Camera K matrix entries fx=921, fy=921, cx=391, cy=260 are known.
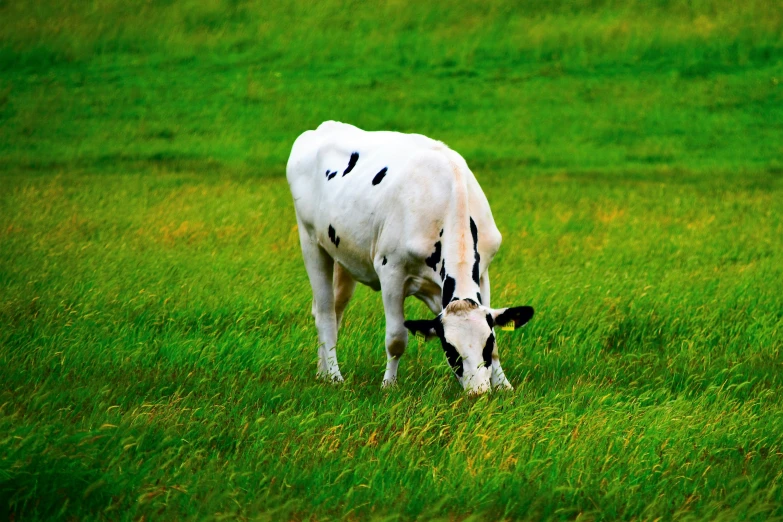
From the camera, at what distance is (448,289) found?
6.18 metres

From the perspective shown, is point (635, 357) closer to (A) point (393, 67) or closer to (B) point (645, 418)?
(B) point (645, 418)

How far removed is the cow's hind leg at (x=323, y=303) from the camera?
287 inches

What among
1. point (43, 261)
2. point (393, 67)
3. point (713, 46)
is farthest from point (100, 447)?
point (713, 46)

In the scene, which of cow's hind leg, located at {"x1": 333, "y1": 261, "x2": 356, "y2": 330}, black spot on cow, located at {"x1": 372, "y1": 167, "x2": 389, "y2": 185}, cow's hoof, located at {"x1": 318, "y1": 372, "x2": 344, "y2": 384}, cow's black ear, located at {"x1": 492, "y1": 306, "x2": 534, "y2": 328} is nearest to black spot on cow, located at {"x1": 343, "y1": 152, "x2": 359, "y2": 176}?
black spot on cow, located at {"x1": 372, "y1": 167, "x2": 389, "y2": 185}

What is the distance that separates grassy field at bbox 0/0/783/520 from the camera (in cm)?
475

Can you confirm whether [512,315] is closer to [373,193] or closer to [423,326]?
[423,326]

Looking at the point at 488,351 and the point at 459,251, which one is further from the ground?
the point at 459,251

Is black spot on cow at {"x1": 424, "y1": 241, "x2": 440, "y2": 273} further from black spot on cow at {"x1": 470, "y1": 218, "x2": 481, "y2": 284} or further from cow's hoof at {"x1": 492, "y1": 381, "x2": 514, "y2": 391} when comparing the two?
cow's hoof at {"x1": 492, "y1": 381, "x2": 514, "y2": 391}

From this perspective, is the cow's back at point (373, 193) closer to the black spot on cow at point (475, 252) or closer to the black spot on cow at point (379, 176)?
the black spot on cow at point (379, 176)

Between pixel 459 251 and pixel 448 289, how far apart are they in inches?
11.4

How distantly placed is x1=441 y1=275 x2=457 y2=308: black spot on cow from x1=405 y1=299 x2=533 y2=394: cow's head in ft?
0.63

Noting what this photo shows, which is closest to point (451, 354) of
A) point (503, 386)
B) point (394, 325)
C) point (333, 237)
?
point (503, 386)

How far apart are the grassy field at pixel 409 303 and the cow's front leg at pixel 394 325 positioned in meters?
0.22

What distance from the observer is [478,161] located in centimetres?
1948
